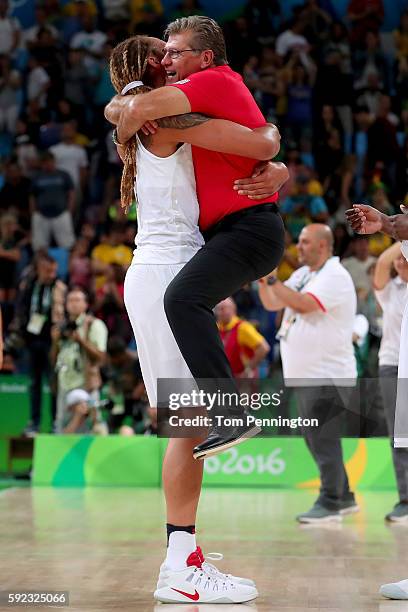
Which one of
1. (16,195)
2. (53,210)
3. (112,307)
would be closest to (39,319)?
(112,307)

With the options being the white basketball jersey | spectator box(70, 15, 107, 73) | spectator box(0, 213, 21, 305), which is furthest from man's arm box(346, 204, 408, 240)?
spectator box(70, 15, 107, 73)

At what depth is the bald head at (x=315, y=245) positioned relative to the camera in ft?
26.4

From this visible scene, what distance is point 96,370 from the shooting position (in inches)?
442

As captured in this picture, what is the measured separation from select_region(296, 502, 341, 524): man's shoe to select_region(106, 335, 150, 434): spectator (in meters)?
4.06

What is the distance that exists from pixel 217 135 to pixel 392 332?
4.06 m

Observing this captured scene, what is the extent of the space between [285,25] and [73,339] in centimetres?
715

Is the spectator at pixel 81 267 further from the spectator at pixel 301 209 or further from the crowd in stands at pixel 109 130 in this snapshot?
the spectator at pixel 301 209

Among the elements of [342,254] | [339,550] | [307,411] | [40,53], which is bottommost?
[339,550]

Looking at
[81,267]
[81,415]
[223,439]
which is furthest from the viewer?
[81,267]

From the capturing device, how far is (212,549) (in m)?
6.00

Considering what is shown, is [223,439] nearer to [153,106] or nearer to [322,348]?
[153,106]

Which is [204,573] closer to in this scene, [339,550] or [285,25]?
[339,550]

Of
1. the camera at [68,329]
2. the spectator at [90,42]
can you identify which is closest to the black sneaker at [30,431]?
the camera at [68,329]

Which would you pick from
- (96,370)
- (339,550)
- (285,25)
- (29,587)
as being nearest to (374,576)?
(339,550)
